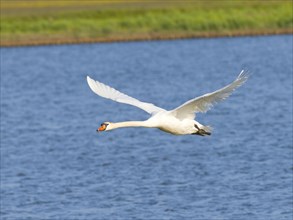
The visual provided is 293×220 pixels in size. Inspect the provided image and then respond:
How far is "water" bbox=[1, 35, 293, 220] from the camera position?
2423 centimetres

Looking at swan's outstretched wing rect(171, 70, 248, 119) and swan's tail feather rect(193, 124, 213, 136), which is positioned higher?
swan's outstretched wing rect(171, 70, 248, 119)

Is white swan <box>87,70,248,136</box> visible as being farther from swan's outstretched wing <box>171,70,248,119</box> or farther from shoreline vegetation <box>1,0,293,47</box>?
shoreline vegetation <box>1,0,293,47</box>

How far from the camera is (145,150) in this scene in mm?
31562

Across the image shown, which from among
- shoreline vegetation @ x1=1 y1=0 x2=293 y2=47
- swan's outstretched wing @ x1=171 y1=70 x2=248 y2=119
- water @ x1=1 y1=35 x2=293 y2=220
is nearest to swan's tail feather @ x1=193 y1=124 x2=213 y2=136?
swan's outstretched wing @ x1=171 y1=70 x2=248 y2=119

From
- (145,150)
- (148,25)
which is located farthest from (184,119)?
(148,25)

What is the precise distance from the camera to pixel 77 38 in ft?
206

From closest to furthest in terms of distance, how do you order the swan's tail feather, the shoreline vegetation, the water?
the swan's tail feather → the water → the shoreline vegetation

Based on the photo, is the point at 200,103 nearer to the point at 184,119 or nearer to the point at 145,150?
the point at 184,119

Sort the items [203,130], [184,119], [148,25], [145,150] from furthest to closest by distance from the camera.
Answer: [148,25]
[145,150]
[184,119]
[203,130]

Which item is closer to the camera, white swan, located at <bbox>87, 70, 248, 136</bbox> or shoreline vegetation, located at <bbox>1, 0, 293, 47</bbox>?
white swan, located at <bbox>87, 70, 248, 136</bbox>

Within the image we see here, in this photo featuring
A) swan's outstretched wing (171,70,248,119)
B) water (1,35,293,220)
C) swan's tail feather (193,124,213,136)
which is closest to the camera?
swan's outstretched wing (171,70,248,119)

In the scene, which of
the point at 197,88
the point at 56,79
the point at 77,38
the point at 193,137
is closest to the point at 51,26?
the point at 77,38

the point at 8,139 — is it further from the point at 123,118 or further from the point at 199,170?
the point at 199,170

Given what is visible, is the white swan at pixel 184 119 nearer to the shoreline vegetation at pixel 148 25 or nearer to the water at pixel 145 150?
the water at pixel 145 150
